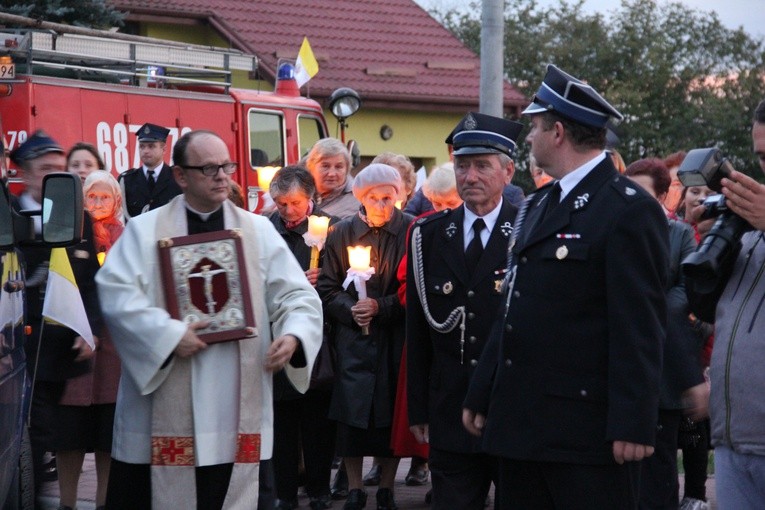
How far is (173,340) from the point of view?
5113 millimetres

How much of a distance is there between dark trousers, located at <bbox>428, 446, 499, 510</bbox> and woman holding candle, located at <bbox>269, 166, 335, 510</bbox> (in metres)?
2.22

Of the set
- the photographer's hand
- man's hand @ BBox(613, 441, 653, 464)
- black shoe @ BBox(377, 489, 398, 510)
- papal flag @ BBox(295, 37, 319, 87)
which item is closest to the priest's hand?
man's hand @ BBox(613, 441, 653, 464)

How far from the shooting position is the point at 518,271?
4.73 metres

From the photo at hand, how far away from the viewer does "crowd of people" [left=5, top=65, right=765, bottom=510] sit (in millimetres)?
4457

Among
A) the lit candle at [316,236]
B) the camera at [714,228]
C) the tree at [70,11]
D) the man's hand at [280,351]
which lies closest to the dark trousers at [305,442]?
the lit candle at [316,236]

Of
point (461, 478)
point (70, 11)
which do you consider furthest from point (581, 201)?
point (70, 11)

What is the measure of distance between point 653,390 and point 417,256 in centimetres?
204

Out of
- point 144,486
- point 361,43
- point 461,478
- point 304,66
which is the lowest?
point 461,478

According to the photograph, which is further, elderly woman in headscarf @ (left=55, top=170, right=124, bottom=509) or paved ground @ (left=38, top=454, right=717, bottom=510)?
paved ground @ (left=38, top=454, right=717, bottom=510)

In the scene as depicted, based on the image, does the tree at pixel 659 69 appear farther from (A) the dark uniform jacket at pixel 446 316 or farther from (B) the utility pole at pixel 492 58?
(A) the dark uniform jacket at pixel 446 316

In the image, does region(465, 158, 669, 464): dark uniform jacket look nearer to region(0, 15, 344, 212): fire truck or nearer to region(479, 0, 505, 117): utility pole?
region(0, 15, 344, 212): fire truck

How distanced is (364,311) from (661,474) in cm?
199

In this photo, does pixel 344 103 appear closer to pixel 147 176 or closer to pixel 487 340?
pixel 147 176

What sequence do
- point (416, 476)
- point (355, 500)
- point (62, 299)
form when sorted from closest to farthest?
point (62, 299)
point (355, 500)
point (416, 476)
